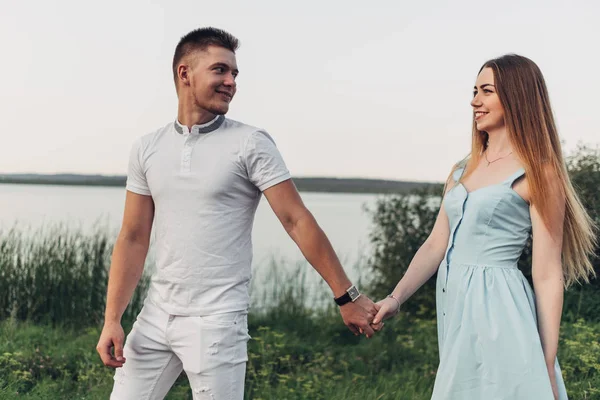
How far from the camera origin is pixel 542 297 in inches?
105

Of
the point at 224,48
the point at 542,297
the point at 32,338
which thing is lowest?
the point at 32,338

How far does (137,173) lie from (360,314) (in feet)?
3.29

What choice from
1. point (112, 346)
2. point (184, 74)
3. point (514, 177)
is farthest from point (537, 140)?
point (112, 346)

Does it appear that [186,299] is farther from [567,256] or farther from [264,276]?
[264,276]

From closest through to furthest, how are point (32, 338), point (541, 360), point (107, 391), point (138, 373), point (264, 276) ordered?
1. point (541, 360)
2. point (138, 373)
3. point (107, 391)
4. point (32, 338)
5. point (264, 276)

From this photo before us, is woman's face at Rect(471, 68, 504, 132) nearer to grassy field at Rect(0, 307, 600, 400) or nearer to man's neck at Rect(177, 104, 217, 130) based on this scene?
man's neck at Rect(177, 104, 217, 130)

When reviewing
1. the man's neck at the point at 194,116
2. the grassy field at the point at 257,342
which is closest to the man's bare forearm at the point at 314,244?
the man's neck at the point at 194,116

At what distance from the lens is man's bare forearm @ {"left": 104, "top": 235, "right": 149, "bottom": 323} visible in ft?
9.66

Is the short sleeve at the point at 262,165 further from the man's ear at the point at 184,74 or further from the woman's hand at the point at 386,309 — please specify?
the woman's hand at the point at 386,309

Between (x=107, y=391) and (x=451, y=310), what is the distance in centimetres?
287

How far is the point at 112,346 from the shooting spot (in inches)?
113

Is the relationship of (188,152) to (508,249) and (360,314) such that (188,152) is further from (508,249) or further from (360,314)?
(508,249)

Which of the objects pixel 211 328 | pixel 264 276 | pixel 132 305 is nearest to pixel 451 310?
pixel 211 328

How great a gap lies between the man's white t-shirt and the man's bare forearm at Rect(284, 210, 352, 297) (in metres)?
0.16
